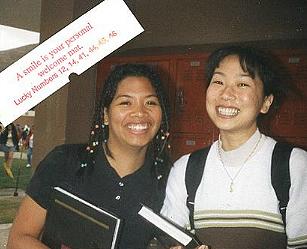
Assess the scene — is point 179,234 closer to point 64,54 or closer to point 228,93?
point 228,93

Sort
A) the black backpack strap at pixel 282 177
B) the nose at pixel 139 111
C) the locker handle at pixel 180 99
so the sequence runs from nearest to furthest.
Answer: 1. the black backpack strap at pixel 282 177
2. the nose at pixel 139 111
3. the locker handle at pixel 180 99

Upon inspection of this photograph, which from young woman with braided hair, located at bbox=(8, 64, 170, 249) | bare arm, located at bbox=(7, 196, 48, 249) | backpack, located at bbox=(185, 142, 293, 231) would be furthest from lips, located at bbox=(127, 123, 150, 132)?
bare arm, located at bbox=(7, 196, 48, 249)

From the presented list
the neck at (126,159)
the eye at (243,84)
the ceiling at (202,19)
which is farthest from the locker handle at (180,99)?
the eye at (243,84)

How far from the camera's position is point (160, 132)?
2.35 ft

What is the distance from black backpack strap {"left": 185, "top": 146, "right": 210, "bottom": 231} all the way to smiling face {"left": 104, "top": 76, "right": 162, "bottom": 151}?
97 millimetres

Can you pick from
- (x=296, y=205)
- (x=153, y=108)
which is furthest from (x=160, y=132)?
(x=296, y=205)

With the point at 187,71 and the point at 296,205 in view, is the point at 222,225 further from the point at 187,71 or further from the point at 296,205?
the point at 187,71

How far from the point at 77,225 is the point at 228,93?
0.34m

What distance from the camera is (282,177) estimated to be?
0.51m

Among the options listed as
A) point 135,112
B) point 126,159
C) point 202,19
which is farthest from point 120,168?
point 202,19

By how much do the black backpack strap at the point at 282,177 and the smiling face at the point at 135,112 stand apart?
23 cm

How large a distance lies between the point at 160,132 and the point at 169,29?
0.28 m

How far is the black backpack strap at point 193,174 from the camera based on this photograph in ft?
1.90

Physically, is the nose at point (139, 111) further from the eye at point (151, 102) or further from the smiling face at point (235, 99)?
the smiling face at point (235, 99)
